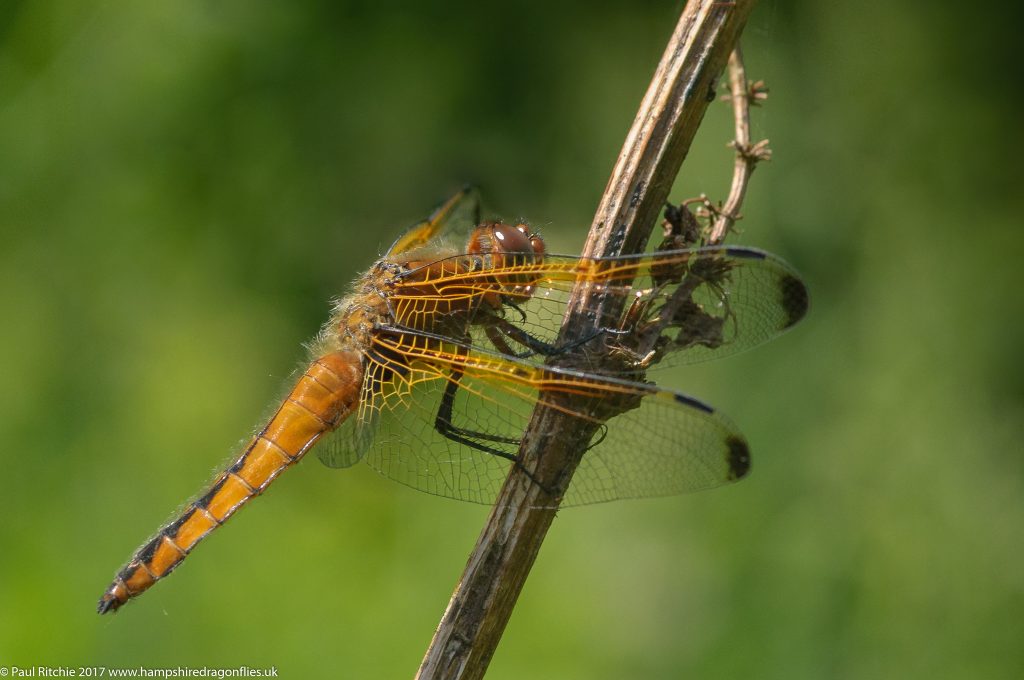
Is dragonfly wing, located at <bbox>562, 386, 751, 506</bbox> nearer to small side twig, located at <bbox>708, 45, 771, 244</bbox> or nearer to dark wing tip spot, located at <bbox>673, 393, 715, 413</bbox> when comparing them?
dark wing tip spot, located at <bbox>673, 393, 715, 413</bbox>

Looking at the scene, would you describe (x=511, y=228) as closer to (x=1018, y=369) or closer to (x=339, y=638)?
(x=339, y=638)

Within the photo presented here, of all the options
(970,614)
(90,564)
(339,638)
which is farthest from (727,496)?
(90,564)

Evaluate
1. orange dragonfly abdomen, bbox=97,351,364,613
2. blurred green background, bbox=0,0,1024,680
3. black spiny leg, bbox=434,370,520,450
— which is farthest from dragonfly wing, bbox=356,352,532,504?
blurred green background, bbox=0,0,1024,680

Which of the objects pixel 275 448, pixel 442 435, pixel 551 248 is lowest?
pixel 275 448

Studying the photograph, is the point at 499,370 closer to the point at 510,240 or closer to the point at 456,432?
the point at 456,432

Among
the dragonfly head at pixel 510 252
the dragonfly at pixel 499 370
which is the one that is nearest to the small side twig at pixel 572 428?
the dragonfly at pixel 499 370

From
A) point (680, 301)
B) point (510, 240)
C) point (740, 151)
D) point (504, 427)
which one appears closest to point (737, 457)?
point (680, 301)
